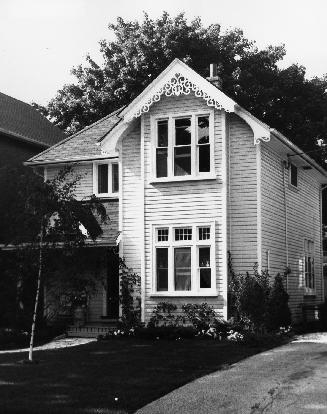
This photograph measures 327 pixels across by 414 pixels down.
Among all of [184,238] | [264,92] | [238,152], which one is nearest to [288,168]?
[238,152]

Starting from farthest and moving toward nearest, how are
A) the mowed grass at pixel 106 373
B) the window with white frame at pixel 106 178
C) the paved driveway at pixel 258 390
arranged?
the window with white frame at pixel 106 178, the mowed grass at pixel 106 373, the paved driveway at pixel 258 390

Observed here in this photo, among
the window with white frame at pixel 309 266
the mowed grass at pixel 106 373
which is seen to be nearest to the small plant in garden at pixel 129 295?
the mowed grass at pixel 106 373

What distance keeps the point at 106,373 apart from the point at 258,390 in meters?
3.15

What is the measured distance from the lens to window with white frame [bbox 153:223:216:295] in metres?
19.6

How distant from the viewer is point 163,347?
16.7 m

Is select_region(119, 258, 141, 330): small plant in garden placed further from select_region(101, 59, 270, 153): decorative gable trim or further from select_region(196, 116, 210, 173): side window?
select_region(101, 59, 270, 153): decorative gable trim

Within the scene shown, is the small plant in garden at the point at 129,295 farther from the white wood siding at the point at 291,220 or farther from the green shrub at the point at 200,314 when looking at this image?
the white wood siding at the point at 291,220

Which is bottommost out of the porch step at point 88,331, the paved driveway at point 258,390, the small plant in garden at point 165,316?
the paved driveway at point 258,390

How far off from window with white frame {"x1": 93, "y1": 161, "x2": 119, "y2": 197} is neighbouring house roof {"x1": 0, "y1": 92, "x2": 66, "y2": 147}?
606 cm

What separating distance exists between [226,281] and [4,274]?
669cm

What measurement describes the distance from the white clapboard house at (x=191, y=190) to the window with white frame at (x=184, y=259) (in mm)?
30

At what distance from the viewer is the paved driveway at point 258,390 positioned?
965 cm

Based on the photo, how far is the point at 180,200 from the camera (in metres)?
20.2

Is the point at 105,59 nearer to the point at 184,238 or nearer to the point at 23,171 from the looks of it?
the point at 184,238
